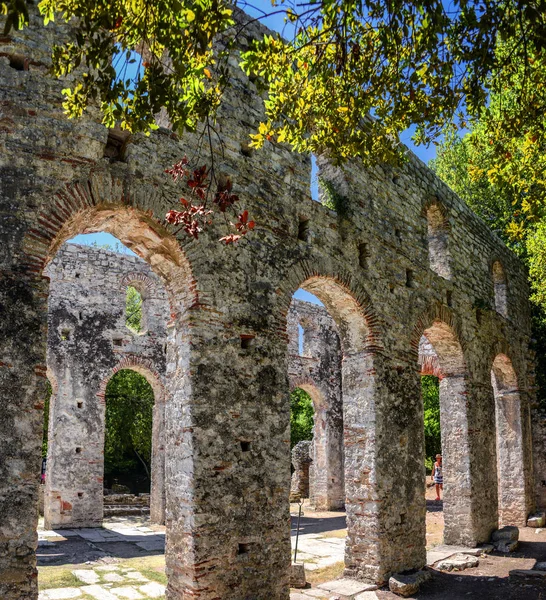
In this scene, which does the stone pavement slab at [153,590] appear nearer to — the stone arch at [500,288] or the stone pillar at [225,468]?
the stone pillar at [225,468]

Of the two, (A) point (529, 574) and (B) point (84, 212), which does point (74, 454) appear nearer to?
(B) point (84, 212)

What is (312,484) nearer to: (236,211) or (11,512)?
(236,211)

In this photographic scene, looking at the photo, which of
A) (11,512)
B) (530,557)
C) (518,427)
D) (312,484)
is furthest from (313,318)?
(11,512)

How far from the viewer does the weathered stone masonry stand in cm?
524

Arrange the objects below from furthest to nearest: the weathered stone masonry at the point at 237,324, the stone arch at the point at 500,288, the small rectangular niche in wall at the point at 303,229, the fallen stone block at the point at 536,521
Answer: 1. the stone arch at the point at 500,288
2. the fallen stone block at the point at 536,521
3. the small rectangular niche in wall at the point at 303,229
4. the weathered stone masonry at the point at 237,324

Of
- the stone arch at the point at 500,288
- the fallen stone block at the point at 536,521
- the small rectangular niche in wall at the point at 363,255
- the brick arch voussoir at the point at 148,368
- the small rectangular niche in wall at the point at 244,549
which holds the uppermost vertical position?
the stone arch at the point at 500,288

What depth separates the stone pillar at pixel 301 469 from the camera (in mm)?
21109

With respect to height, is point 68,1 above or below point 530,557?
above

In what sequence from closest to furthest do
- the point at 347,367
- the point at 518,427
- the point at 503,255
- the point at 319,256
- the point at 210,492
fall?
the point at 210,492, the point at 319,256, the point at 347,367, the point at 518,427, the point at 503,255

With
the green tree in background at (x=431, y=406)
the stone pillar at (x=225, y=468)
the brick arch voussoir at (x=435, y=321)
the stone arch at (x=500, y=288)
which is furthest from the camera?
the green tree in background at (x=431, y=406)

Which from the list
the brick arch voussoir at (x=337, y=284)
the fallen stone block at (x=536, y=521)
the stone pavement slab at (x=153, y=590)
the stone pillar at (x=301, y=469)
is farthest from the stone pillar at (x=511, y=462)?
the stone pavement slab at (x=153, y=590)

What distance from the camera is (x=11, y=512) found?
4781 mm

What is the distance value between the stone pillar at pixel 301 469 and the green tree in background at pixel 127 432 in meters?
6.39

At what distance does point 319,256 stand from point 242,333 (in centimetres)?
207
